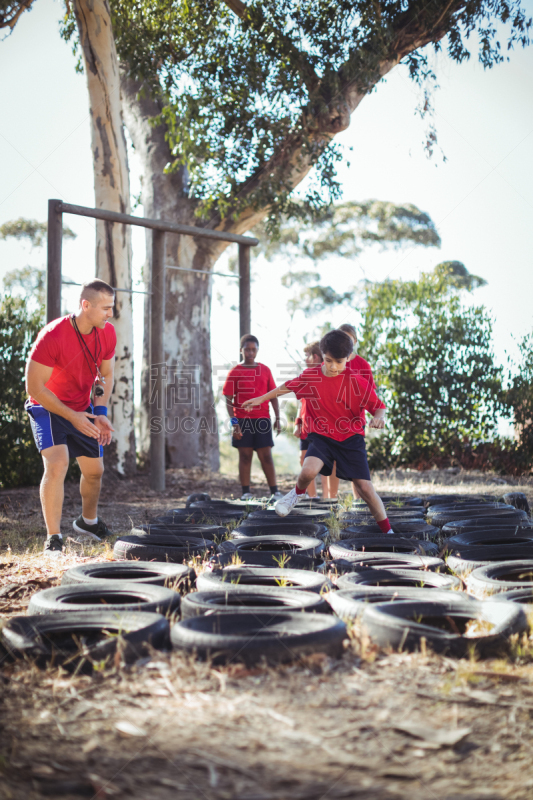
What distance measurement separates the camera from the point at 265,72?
40.8 ft

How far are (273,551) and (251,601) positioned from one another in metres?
1.30

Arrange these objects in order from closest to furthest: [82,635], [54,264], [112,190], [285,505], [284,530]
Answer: [82,635], [285,505], [284,530], [54,264], [112,190]

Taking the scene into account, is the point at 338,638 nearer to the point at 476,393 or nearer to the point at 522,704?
the point at 522,704

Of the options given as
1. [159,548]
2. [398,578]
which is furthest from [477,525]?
[159,548]

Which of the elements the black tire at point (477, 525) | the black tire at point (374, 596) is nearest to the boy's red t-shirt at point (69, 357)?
the black tire at point (374, 596)

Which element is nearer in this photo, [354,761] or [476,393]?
[354,761]

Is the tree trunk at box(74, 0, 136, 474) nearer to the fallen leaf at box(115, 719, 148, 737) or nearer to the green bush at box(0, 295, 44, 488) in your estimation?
the green bush at box(0, 295, 44, 488)

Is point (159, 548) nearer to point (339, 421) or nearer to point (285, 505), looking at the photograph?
point (285, 505)

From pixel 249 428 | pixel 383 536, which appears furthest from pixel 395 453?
pixel 383 536

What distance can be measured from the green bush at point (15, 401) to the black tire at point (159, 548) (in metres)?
5.77

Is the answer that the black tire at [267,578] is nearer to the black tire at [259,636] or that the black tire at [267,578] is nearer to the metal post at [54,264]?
the black tire at [259,636]

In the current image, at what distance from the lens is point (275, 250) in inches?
1158

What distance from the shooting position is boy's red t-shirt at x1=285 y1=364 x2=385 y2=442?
18.0 ft

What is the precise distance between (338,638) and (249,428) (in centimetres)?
551
